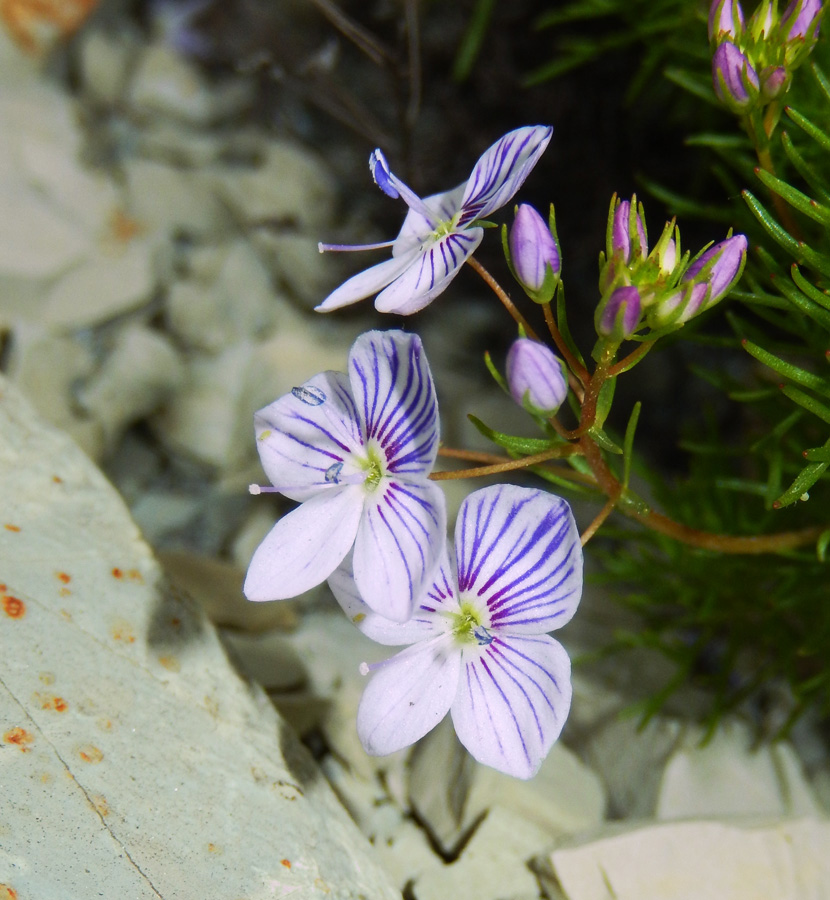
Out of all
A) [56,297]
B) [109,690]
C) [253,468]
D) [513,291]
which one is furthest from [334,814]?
[56,297]

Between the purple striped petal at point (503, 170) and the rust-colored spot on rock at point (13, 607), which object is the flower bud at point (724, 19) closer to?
the purple striped petal at point (503, 170)

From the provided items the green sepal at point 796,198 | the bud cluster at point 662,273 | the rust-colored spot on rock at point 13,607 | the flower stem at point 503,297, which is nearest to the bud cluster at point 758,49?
the green sepal at point 796,198

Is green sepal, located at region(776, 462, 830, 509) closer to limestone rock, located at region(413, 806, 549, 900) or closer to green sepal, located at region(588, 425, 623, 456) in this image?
green sepal, located at region(588, 425, 623, 456)

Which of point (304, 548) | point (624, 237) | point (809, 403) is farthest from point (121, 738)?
point (809, 403)

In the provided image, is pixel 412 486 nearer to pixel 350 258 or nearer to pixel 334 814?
pixel 334 814

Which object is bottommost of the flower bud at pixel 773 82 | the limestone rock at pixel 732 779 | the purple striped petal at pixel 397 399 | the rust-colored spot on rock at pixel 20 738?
the rust-colored spot on rock at pixel 20 738

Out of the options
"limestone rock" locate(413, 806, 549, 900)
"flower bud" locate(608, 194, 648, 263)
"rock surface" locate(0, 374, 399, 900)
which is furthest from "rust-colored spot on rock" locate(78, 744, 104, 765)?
"flower bud" locate(608, 194, 648, 263)
